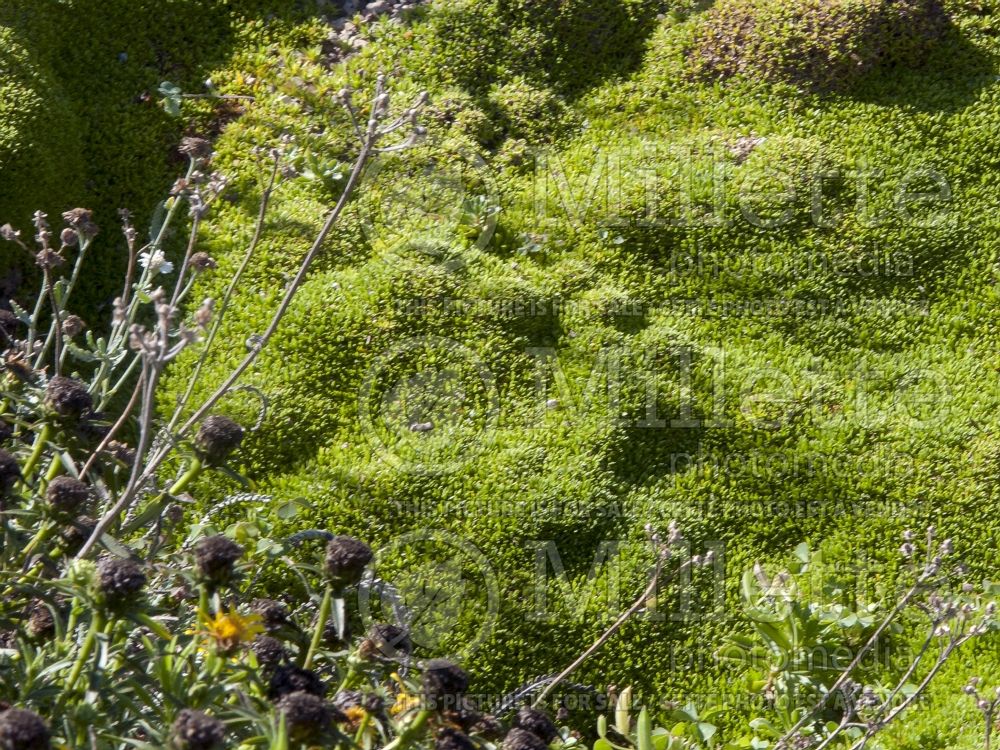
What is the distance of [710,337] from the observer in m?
4.50

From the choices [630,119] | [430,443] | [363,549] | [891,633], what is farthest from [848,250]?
[363,549]

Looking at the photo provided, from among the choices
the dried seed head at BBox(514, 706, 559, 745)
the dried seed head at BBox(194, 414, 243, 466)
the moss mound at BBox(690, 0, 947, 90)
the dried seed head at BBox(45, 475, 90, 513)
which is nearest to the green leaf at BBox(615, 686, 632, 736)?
the dried seed head at BBox(514, 706, 559, 745)

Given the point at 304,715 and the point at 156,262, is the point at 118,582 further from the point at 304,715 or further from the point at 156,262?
the point at 156,262

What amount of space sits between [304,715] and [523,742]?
50cm

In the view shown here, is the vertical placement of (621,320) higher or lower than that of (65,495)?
lower

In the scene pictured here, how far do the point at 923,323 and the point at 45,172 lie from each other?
3702mm

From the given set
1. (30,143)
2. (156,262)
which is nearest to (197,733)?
(156,262)

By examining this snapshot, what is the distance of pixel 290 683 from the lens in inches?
74.9

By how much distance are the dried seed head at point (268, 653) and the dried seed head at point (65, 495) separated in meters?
0.45

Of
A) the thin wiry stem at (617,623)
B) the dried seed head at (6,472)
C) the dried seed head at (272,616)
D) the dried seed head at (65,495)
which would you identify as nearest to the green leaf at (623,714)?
the thin wiry stem at (617,623)

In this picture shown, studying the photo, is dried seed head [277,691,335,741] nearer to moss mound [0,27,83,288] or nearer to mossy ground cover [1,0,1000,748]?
mossy ground cover [1,0,1000,748]

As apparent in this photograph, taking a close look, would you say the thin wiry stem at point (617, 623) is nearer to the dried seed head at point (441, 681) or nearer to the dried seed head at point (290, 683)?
the dried seed head at point (441, 681)

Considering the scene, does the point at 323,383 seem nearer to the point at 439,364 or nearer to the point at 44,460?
the point at 439,364

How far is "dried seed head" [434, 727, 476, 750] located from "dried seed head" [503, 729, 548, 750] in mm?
146
